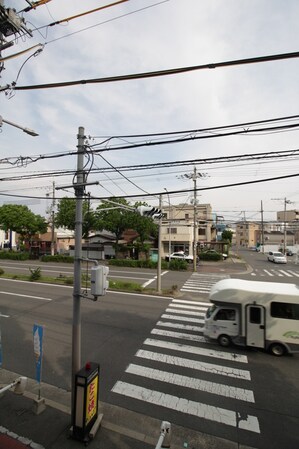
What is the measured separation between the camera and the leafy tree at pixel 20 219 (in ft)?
149

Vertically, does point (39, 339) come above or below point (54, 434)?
above

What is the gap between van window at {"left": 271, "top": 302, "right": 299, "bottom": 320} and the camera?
898 centimetres

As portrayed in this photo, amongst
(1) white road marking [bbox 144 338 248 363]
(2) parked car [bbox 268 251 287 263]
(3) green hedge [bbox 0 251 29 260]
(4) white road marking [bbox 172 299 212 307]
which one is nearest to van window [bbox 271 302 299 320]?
(1) white road marking [bbox 144 338 248 363]

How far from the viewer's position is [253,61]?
14.3 ft

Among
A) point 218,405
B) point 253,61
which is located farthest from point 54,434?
point 253,61

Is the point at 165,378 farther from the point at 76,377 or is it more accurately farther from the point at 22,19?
the point at 22,19

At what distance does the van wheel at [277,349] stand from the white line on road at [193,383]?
104 inches

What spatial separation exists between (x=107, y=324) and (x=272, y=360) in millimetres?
7165

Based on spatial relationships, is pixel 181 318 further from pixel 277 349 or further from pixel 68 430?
pixel 68 430

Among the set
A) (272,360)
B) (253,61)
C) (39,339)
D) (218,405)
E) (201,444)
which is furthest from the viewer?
(272,360)

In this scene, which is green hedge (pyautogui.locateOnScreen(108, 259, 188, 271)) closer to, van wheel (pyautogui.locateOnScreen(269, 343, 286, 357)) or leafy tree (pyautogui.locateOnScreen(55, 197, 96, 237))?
leafy tree (pyautogui.locateOnScreen(55, 197, 96, 237))

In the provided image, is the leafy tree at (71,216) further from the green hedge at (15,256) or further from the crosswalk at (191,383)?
the crosswalk at (191,383)

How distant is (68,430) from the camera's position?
5508 millimetres

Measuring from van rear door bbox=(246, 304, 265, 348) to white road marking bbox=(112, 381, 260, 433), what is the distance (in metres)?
3.53
